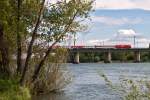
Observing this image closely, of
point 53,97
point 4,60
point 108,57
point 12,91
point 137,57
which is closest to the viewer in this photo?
point 12,91

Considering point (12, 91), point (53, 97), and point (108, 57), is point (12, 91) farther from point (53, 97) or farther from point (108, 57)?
point (108, 57)

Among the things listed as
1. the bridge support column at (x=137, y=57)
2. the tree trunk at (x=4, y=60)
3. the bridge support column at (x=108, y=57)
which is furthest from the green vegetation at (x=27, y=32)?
the bridge support column at (x=137, y=57)

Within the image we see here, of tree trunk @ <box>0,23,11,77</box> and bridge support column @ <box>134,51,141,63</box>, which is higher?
tree trunk @ <box>0,23,11,77</box>

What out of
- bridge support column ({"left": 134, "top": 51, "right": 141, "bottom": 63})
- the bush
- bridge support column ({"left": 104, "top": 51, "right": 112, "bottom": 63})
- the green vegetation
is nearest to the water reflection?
the green vegetation

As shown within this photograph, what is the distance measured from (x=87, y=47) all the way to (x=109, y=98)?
388 ft

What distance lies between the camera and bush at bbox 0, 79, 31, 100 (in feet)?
88.8

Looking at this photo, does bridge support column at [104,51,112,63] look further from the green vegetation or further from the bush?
the bush

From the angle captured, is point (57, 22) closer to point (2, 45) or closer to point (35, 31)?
point (35, 31)

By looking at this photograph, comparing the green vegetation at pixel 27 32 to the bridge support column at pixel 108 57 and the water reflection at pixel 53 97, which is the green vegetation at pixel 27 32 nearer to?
the water reflection at pixel 53 97

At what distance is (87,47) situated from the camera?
504ft

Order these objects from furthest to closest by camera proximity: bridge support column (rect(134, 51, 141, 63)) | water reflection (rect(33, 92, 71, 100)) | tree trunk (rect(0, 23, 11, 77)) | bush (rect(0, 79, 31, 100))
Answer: bridge support column (rect(134, 51, 141, 63))
water reflection (rect(33, 92, 71, 100))
tree trunk (rect(0, 23, 11, 77))
bush (rect(0, 79, 31, 100))

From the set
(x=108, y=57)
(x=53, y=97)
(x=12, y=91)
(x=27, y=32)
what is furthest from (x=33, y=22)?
(x=108, y=57)

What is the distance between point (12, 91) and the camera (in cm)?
2780

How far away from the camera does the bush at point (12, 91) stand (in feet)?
88.8
